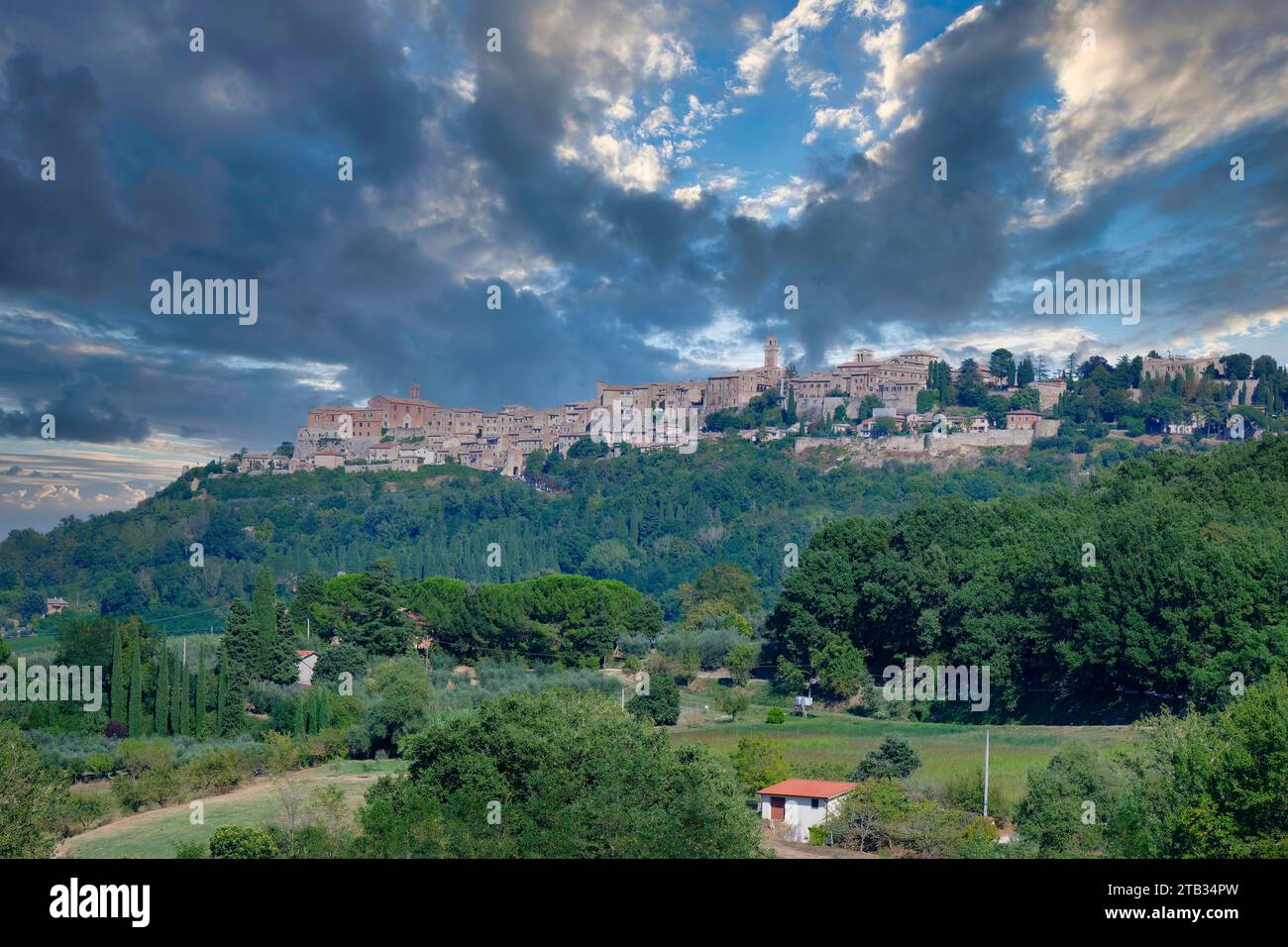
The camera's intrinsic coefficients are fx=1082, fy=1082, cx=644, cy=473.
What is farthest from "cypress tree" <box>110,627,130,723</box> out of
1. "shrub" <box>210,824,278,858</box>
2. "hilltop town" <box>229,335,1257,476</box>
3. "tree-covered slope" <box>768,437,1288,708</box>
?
"hilltop town" <box>229,335,1257,476</box>

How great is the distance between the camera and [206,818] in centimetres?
2236

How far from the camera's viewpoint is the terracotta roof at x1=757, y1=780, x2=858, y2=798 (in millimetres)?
19953

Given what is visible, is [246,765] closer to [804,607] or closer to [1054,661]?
[804,607]

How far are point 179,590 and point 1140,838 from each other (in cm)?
7257

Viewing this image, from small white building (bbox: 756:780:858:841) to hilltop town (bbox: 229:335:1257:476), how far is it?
245ft

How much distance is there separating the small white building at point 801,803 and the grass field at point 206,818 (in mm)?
8046

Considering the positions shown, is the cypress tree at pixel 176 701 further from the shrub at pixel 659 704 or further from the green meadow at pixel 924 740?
the green meadow at pixel 924 740

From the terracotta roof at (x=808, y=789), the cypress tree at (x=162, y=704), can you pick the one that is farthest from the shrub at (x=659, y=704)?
the cypress tree at (x=162, y=704)

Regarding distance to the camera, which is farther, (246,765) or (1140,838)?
(246,765)

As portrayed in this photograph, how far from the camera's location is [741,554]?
7256 centimetres

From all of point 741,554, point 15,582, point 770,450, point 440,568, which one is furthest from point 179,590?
point 770,450

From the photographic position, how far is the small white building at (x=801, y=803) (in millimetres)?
19766

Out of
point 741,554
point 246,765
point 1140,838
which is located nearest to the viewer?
point 1140,838

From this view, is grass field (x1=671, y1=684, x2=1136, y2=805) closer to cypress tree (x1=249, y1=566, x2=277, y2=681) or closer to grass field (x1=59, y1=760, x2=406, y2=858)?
grass field (x1=59, y1=760, x2=406, y2=858)
